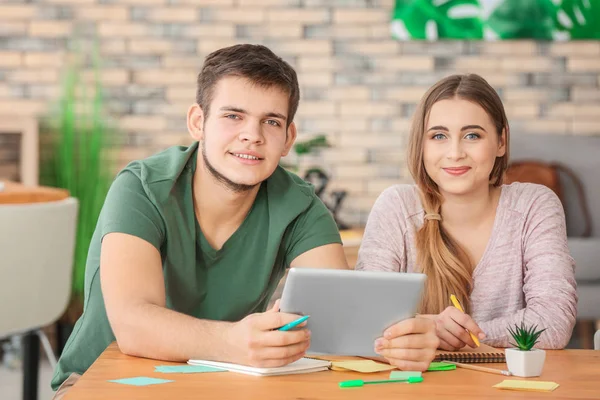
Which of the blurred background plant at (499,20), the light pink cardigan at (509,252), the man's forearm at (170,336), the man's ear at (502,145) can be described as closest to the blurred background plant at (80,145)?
the blurred background plant at (499,20)

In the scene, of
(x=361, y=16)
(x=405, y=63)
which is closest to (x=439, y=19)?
(x=405, y=63)

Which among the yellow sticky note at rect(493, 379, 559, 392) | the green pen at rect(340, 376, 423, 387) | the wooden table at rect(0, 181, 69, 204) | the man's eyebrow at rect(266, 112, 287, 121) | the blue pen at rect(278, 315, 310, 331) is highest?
the man's eyebrow at rect(266, 112, 287, 121)

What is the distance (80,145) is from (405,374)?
136 inches

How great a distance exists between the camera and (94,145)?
454cm

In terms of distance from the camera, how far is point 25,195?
249cm

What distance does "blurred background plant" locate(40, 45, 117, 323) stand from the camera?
4.45m

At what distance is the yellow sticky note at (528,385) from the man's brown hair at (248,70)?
0.81 meters

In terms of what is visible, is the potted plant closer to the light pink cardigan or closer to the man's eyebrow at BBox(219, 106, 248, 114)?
the light pink cardigan

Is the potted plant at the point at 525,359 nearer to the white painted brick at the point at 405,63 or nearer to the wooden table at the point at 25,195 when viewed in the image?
the wooden table at the point at 25,195

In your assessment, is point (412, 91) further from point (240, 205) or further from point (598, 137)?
point (240, 205)

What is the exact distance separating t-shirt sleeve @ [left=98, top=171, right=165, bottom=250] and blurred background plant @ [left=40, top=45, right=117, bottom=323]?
2668 millimetres

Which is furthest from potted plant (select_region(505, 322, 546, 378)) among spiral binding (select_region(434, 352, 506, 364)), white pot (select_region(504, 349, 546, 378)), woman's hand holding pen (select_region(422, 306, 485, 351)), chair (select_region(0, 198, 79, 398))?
chair (select_region(0, 198, 79, 398))

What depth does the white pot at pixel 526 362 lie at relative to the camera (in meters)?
1.42

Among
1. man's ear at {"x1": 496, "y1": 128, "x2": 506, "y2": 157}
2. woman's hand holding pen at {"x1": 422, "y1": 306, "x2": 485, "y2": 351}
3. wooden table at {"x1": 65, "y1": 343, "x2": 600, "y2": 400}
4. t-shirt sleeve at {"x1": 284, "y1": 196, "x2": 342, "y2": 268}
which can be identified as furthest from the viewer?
man's ear at {"x1": 496, "y1": 128, "x2": 506, "y2": 157}
